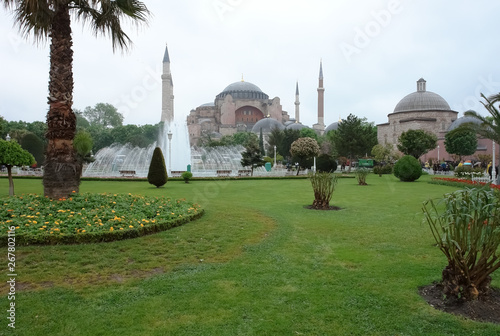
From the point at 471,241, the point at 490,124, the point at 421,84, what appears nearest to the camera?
the point at 471,241

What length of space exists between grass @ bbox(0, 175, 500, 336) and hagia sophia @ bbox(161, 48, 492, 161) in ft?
137

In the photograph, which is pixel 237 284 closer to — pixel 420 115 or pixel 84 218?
pixel 84 218

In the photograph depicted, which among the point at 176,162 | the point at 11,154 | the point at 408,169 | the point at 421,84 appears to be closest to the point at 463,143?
the point at 408,169

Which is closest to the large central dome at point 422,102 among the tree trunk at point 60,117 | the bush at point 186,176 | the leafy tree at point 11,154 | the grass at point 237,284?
the bush at point 186,176

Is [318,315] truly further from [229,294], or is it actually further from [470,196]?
[470,196]

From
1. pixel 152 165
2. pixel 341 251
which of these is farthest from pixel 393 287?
pixel 152 165

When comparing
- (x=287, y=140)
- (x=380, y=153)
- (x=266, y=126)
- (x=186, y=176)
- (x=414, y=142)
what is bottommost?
(x=186, y=176)

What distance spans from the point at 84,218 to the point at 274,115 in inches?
3049

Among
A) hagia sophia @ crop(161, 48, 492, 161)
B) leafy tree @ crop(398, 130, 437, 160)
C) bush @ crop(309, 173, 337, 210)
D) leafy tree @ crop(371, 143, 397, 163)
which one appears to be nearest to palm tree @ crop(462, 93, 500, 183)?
bush @ crop(309, 173, 337, 210)

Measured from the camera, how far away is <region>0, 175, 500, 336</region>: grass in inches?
121

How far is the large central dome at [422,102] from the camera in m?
49.0

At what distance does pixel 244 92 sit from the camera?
280ft

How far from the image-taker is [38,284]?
13.2 ft

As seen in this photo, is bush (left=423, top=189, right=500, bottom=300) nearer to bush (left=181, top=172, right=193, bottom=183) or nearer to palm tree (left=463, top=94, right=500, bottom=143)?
palm tree (left=463, top=94, right=500, bottom=143)
